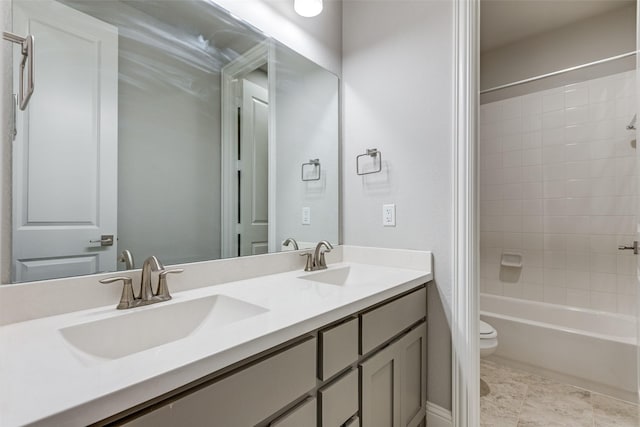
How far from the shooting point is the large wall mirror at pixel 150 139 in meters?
0.84

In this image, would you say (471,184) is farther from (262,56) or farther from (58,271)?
(58,271)

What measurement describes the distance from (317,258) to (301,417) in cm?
82

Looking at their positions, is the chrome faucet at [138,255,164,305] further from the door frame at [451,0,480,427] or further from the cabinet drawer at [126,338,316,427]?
the door frame at [451,0,480,427]

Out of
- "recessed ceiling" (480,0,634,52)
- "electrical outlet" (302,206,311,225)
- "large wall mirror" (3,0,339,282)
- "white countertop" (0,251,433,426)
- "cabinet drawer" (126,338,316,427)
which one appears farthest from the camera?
"recessed ceiling" (480,0,634,52)

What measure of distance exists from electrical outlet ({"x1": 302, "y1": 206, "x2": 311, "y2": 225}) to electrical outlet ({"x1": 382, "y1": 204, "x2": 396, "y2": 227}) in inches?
16.3

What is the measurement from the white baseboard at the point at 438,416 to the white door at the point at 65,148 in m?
1.50

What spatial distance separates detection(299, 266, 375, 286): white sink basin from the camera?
142cm

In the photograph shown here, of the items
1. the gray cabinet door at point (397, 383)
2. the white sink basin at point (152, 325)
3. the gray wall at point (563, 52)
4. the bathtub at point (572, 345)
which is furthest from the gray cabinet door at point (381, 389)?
the gray wall at point (563, 52)

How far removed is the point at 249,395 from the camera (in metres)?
0.65

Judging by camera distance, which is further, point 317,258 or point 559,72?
point 559,72

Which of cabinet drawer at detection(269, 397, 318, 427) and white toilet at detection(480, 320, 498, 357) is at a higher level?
cabinet drawer at detection(269, 397, 318, 427)

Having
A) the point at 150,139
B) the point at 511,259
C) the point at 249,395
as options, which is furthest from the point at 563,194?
the point at 150,139

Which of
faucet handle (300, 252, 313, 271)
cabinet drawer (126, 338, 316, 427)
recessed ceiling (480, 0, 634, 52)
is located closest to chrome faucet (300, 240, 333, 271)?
faucet handle (300, 252, 313, 271)

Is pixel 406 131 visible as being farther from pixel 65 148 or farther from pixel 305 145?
pixel 65 148
